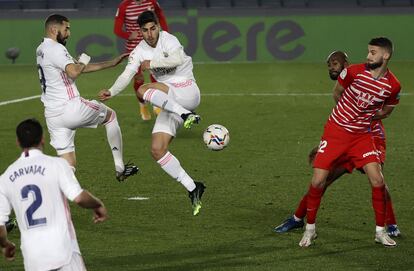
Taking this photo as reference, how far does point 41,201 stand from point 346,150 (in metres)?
4.30

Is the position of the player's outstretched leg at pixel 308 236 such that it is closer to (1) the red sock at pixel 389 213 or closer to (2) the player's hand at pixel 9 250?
(1) the red sock at pixel 389 213

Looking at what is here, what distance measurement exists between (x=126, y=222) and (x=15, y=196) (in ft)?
16.0

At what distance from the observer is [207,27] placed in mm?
32344

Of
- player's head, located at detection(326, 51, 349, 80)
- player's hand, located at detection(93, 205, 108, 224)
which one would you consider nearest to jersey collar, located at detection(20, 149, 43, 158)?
player's hand, located at detection(93, 205, 108, 224)

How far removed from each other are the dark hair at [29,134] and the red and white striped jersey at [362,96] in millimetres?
4217

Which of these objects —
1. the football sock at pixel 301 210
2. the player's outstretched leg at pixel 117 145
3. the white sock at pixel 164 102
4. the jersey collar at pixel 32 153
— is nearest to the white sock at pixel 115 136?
the player's outstretched leg at pixel 117 145

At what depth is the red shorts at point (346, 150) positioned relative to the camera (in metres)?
10.6

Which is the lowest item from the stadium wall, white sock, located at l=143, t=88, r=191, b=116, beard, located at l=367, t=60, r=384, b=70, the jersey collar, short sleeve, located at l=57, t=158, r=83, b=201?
the stadium wall

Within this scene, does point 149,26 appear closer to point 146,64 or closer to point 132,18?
point 146,64

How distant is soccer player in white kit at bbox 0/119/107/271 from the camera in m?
7.19

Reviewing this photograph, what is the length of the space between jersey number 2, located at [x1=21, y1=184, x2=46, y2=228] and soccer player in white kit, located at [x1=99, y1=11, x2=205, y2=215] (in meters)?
5.07

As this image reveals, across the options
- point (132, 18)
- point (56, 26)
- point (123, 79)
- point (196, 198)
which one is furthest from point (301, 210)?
point (132, 18)

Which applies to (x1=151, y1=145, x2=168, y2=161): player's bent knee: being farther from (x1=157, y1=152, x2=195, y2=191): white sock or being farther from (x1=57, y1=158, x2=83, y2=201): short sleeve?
(x1=57, y1=158, x2=83, y2=201): short sleeve

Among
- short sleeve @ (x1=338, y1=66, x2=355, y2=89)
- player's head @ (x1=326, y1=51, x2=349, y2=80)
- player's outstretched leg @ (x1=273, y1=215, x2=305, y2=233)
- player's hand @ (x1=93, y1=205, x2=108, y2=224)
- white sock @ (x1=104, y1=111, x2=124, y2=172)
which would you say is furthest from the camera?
white sock @ (x1=104, y1=111, x2=124, y2=172)
